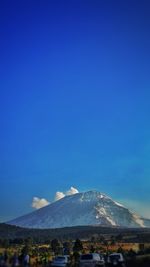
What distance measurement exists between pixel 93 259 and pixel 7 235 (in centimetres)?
10517

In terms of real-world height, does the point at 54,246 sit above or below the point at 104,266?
above

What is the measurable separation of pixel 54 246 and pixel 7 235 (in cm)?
5742

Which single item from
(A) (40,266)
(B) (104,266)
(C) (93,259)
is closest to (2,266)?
(C) (93,259)

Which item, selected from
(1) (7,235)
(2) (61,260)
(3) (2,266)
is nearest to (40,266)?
(2) (61,260)

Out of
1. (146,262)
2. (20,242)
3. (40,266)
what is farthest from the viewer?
(20,242)

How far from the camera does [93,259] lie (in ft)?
127

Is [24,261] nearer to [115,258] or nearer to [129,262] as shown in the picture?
[115,258]

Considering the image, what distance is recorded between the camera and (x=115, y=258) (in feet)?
131

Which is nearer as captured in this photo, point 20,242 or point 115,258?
point 115,258

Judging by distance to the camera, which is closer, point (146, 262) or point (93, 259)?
point (93, 259)

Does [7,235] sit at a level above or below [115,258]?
above

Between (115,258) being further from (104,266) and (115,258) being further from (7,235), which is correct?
(7,235)

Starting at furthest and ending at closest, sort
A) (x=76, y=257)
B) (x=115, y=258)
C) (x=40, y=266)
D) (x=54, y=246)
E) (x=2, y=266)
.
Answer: (x=54, y=246)
(x=76, y=257)
(x=40, y=266)
(x=115, y=258)
(x=2, y=266)

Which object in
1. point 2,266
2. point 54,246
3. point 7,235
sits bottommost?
point 2,266
